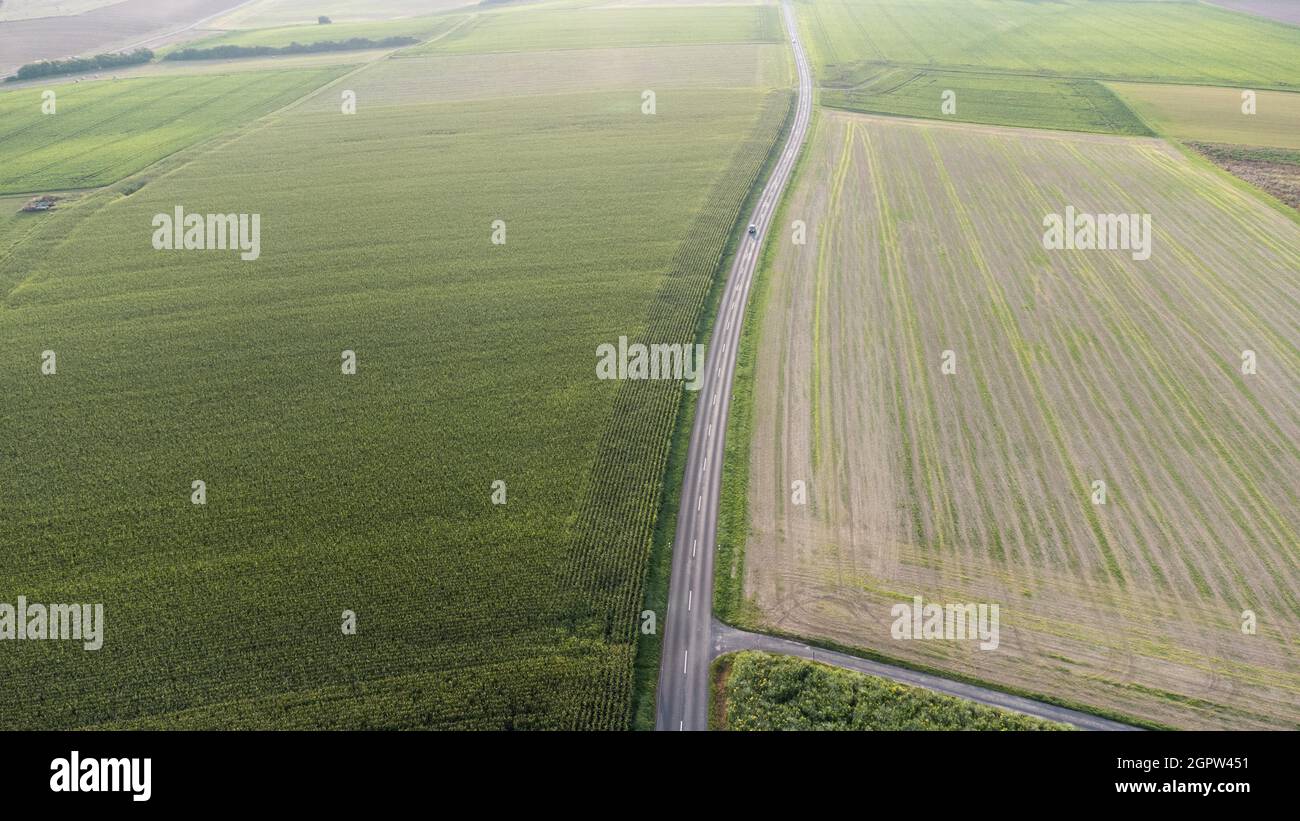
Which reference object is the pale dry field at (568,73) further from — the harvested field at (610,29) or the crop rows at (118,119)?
the crop rows at (118,119)

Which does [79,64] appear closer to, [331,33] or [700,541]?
[331,33]

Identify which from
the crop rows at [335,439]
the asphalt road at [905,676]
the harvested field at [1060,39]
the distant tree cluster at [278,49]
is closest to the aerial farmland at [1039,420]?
the asphalt road at [905,676]

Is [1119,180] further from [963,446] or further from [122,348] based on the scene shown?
[122,348]

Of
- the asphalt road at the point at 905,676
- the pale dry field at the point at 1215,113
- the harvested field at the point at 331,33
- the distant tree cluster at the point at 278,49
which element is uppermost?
the harvested field at the point at 331,33

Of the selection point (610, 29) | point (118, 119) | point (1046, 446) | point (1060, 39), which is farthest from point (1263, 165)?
point (118, 119)

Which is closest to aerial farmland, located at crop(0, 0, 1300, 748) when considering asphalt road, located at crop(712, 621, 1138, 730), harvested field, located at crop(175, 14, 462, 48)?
asphalt road, located at crop(712, 621, 1138, 730)

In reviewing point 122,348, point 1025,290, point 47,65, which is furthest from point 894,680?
point 47,65
